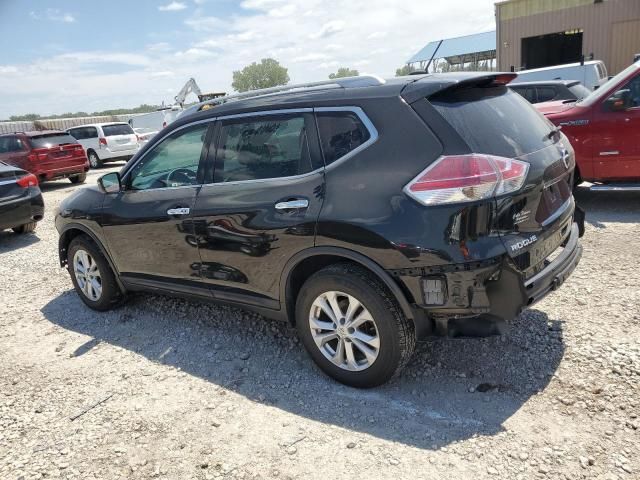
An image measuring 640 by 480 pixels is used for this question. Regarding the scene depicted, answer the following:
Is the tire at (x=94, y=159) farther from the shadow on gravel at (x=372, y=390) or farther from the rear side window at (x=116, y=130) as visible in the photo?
Result: the shadow on gravel at (x=372, y=390)

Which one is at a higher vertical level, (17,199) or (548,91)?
(548,91)

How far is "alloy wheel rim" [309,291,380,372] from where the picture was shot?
2.97 meters

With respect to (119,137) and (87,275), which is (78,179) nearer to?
(119,137)

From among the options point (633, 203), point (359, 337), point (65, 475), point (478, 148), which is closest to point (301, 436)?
point (359, 337)

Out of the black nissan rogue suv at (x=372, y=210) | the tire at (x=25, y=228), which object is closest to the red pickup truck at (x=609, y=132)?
the black nissan rogue suv at (x=372, y=210)

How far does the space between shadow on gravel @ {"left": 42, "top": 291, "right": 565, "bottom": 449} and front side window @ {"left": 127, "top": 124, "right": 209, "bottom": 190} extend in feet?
4.09

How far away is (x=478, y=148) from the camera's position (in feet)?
8.73

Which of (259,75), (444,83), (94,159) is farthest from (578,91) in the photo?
(259,75)

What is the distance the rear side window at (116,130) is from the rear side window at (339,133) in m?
17.1

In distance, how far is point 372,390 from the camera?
3127 millimetres

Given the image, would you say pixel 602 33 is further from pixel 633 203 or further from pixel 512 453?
pixel 512 453

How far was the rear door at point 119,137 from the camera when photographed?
1812cm

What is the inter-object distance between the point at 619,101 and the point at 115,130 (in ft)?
54.8

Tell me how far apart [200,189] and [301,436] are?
1.86 meters
